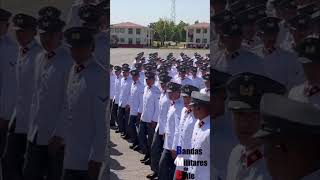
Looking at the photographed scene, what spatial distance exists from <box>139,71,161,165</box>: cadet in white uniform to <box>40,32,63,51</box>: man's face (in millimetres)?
4775

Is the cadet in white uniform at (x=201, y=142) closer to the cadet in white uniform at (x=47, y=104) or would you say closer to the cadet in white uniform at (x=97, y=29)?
the cadet in white uniform at (x=97, y=29)

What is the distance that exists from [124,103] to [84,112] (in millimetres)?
6974

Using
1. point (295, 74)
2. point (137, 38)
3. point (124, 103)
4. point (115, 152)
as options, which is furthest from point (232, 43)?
point (137, 38)

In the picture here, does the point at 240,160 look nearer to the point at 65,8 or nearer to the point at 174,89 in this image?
the point at 65,8

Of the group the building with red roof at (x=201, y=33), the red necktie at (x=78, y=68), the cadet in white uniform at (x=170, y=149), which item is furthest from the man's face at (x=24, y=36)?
the cadet in white uniform at (x=170, y=149)

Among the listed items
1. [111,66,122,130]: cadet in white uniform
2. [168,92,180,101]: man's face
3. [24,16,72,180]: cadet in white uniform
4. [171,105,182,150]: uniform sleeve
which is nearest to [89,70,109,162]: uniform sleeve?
[24,16,72,180]: cadet in white uniform

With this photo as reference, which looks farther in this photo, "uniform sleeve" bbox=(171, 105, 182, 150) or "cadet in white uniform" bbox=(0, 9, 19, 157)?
"uniform sleeve" bbox=(171, 105, 182, 150)

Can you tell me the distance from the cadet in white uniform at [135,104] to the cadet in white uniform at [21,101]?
5.65 meters

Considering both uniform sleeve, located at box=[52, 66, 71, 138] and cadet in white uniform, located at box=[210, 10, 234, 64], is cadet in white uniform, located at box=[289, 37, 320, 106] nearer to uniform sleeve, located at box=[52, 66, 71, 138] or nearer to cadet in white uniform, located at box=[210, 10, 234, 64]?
cadet in white uniform, located at box=[210, 10, 234, 64]

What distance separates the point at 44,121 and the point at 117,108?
7841 mm

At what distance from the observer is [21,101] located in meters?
3.57

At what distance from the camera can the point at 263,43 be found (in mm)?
2898

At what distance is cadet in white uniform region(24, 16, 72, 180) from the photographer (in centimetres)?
348

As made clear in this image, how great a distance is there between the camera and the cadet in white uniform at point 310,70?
256cm
